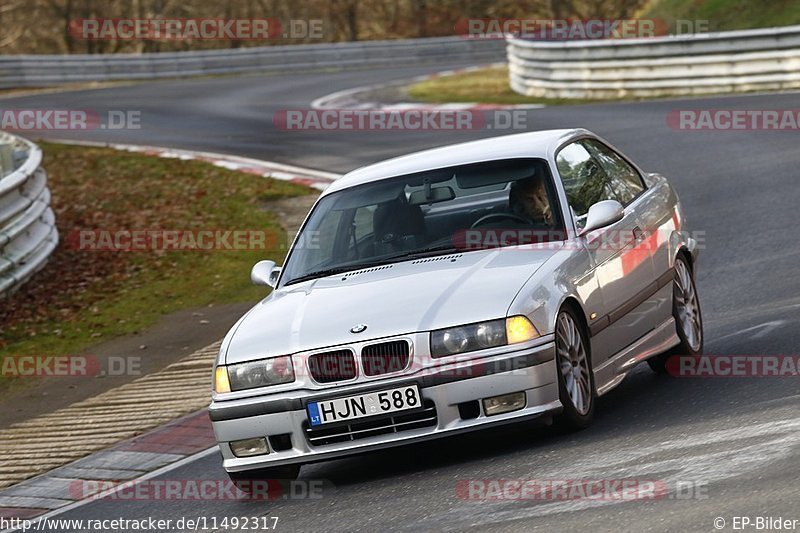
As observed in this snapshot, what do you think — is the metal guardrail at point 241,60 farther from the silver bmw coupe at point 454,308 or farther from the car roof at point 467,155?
the silver bmw coupe at point 454,308

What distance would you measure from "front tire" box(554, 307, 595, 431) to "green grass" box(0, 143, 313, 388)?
259 inches

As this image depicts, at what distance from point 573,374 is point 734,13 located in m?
24.4

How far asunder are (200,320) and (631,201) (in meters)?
5.46

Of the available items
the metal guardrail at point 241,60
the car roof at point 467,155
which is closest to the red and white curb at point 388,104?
the metal guardrail at point 241,60

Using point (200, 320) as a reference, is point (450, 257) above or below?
above

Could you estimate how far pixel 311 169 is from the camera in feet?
68.1

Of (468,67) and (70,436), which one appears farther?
(468,67)

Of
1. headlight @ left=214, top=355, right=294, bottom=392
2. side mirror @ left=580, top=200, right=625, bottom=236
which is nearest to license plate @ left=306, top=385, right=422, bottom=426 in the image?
headlight @ left=214, top=355, right=294, bottom=392

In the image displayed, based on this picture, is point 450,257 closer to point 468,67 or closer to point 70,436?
point 70,436

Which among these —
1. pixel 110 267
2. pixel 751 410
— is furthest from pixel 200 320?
pixel 751 410

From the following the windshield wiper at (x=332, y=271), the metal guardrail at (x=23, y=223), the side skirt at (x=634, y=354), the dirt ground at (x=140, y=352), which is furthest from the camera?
the metal guardrail at (x=23, y=223)

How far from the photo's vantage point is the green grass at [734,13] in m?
29.2

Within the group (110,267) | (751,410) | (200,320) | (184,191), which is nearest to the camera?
(751,410)

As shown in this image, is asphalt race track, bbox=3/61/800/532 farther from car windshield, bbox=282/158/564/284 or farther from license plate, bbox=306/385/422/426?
car windshield, bbox=282/158/564/284
